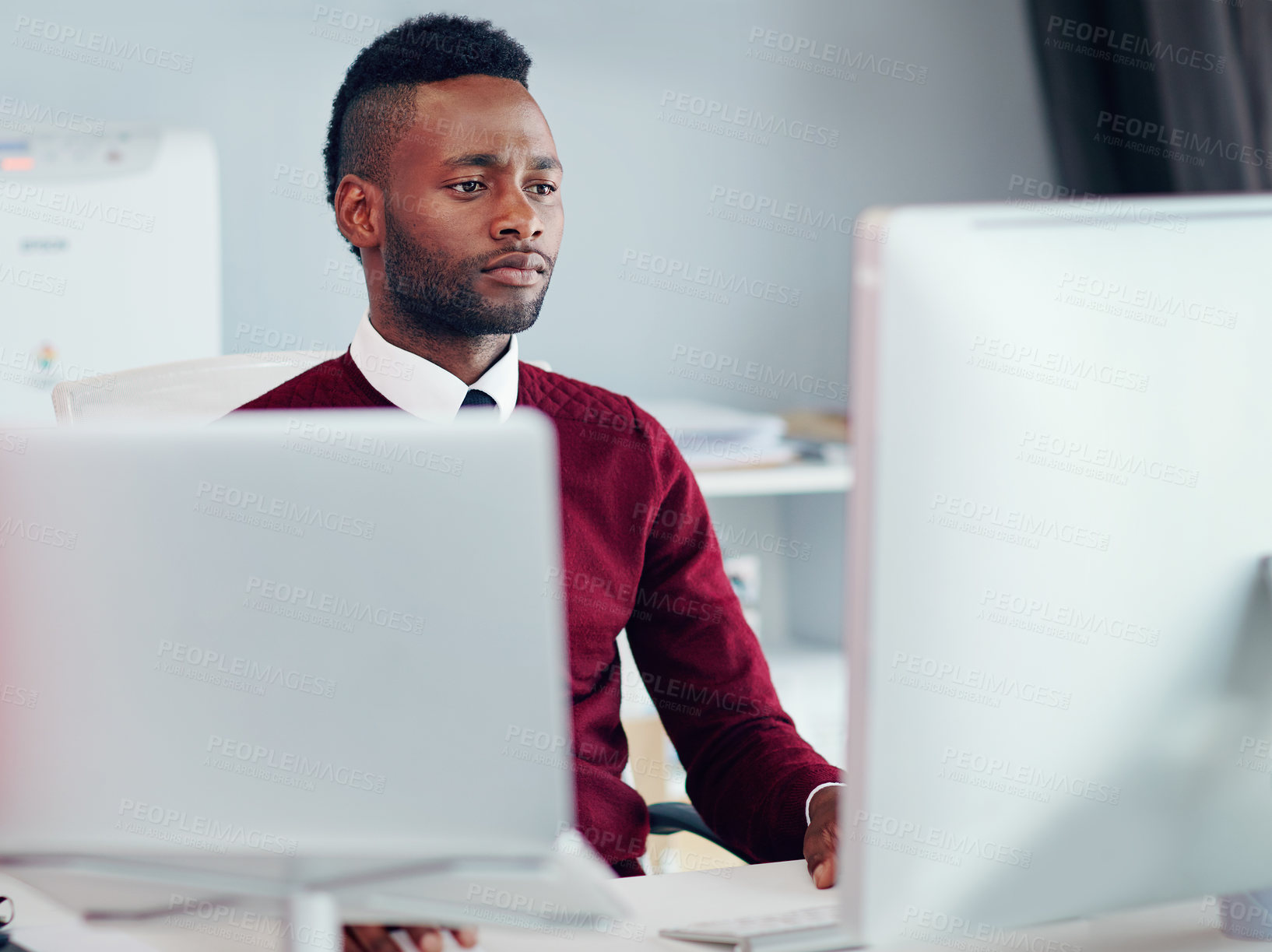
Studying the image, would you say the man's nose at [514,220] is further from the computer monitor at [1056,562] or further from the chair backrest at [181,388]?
the computer monitor at [1056,562]

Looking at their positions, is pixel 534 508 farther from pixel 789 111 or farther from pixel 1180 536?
pixel 789 111

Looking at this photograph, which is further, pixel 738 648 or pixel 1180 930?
pixel 738 648

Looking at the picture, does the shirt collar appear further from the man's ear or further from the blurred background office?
the blurred background office

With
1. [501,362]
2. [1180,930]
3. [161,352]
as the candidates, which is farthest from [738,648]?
[161,352]

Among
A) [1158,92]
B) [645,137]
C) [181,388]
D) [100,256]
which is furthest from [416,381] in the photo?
[1158,92]

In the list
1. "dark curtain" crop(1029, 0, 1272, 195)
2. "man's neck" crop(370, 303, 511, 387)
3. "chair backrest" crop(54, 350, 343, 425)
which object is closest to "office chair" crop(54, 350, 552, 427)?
"chair backrest" crop(54, 350, 343, 425)

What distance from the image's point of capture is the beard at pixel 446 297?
1.31 meters

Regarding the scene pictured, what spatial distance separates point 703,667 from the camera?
4.48 ft

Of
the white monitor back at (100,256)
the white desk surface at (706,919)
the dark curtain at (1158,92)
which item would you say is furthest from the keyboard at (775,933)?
the dark curtain at (1158,92)

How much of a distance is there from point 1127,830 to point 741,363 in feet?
7.50

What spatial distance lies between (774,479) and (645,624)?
110cm

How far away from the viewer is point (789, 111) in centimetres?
293

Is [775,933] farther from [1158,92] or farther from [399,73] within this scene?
[1158,92]

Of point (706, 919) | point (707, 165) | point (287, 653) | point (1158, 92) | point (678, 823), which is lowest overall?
point (678, 823)
